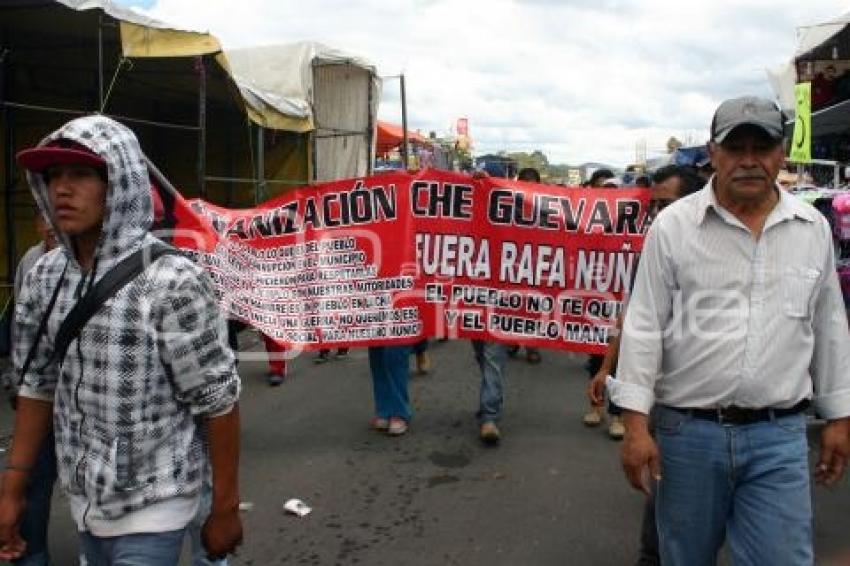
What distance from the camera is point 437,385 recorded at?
305 inches

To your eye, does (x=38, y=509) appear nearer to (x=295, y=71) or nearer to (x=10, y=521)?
(x=10, y=521)

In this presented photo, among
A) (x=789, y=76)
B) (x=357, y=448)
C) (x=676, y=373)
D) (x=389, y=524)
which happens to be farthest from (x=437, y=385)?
(x=789, y=76)

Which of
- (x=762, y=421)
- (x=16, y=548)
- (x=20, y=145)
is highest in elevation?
(x=20, y=145)

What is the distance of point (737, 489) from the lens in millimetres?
2562

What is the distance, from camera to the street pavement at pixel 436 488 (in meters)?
4.15

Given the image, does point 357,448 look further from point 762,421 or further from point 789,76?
point 789,76

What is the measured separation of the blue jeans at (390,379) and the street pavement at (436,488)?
0.20 m

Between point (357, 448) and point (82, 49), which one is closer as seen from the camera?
point (357, 448)

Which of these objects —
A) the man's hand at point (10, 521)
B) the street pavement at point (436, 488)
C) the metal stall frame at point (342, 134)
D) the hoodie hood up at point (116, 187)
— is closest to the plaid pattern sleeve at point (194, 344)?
the hoodie hood up at point (116, 187)

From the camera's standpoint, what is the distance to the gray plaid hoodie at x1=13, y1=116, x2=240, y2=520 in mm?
2082

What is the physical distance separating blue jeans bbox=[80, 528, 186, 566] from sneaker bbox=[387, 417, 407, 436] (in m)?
3.88

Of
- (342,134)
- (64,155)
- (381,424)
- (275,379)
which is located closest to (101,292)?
(64,155)

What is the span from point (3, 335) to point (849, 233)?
7589mm

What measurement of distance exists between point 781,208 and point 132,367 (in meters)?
1.98
